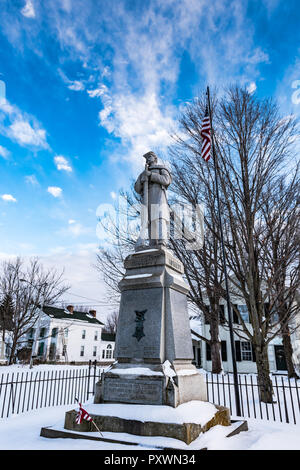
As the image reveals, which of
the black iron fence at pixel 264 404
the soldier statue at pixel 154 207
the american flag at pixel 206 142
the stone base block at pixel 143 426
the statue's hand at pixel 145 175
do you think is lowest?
the black iron fence at pixel 264 404

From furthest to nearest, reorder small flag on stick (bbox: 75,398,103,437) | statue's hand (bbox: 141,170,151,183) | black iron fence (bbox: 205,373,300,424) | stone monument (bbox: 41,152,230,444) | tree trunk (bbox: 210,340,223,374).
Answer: tree trunk (bbox: 210,340,223,374) → black iron fence (bbox: 205,373,300,424) → statue's hand (bbox: 141,170,151,183) → stone monument (bbox: 41,152,230,444) → small flag on stick (bbox: 75,398,103,437)

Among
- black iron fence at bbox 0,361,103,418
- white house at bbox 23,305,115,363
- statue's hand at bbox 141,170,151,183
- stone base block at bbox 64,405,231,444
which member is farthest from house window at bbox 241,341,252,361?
statue's hand at bbox 141,170,151,183

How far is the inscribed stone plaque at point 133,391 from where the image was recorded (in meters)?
4.73

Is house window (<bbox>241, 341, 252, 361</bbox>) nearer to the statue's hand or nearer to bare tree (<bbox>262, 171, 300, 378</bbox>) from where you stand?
bare tree (<bbox>262, 171, 300, 378</bbox>)

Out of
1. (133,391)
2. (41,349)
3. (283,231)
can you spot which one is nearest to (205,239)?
(283,231)

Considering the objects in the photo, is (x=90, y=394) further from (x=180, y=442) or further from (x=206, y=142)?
(x=206, y=142)

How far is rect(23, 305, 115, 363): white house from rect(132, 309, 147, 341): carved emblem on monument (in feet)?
97.7

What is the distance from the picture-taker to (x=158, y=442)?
3.92m

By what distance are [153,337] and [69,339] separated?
3736 centimetres

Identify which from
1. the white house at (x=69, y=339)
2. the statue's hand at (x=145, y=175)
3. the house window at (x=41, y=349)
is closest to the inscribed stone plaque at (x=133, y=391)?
the statue's hand at (x=145, y=175)

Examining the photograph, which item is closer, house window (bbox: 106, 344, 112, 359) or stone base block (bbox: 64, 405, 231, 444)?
stone base block (bbox: 64, 405, 231, 444)

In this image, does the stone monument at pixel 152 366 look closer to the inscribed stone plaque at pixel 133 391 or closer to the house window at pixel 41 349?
the inscribed stone plaque at pixel 133 391

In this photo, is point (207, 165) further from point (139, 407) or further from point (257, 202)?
point (139, 407)

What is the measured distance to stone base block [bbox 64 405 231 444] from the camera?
4.07 m
